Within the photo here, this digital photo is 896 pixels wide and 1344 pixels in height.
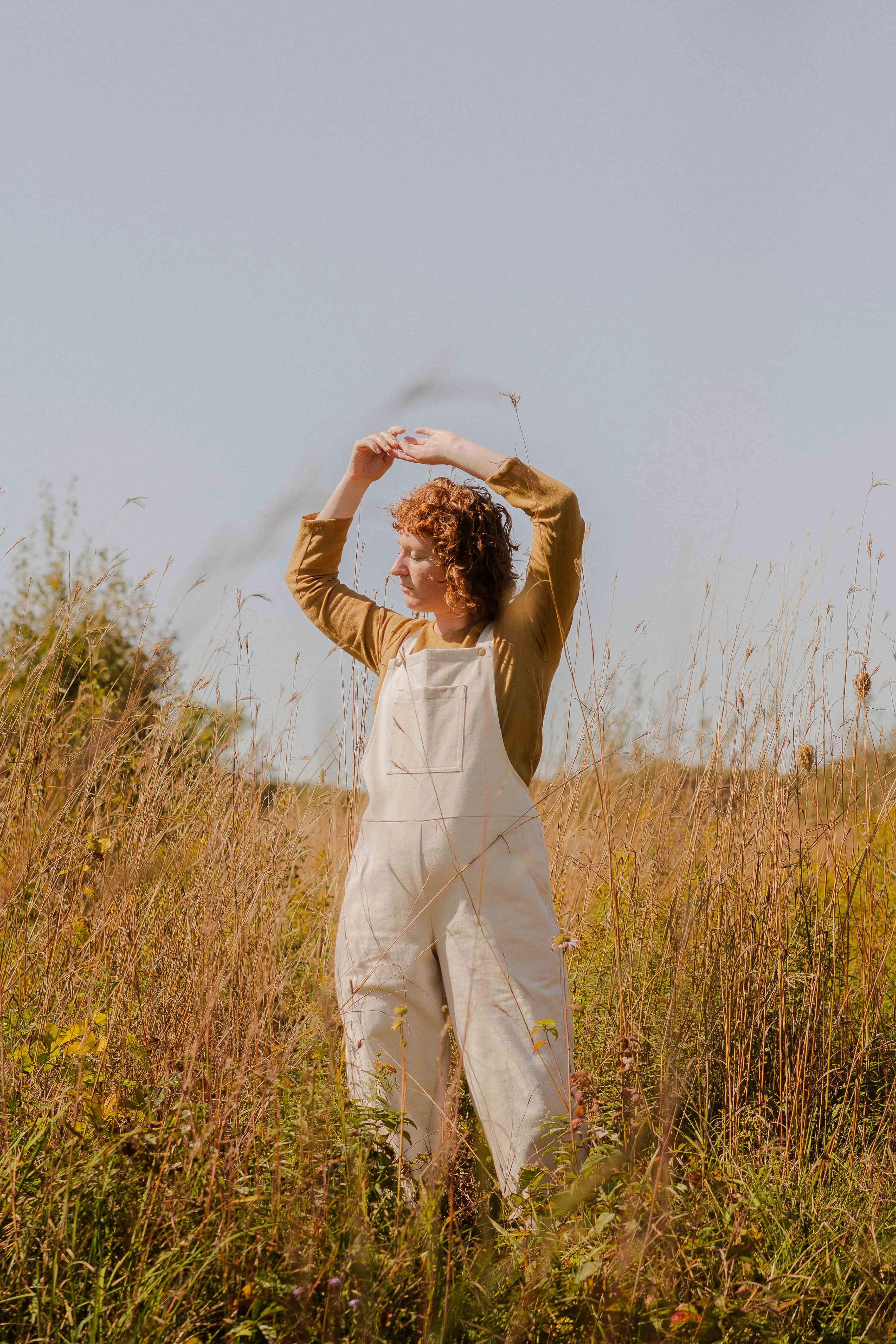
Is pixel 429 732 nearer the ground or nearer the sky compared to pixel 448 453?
nearer the ground

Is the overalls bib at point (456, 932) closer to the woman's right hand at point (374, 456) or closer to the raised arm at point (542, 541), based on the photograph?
the raised arm at point (542, 541)

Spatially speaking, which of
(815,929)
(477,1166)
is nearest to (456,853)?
(477,1166)

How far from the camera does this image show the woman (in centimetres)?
212

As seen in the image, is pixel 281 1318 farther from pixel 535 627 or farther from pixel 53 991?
pixel 535 627

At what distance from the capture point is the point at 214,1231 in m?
1.67

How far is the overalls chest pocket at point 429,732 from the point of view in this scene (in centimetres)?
221

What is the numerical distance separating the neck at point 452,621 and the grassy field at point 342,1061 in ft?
0.87

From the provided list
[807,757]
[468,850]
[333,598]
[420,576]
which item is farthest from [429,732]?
[807,757]

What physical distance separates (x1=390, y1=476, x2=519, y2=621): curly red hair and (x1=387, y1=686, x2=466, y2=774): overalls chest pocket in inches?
9.7

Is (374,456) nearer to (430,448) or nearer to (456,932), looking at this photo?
(430,448)

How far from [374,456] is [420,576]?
42cm

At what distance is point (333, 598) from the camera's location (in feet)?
8.71

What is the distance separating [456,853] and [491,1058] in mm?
426

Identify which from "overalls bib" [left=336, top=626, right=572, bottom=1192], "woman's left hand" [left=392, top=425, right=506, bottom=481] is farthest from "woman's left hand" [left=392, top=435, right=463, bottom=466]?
"overalls bib" [left=336, top=626, right=572, bottom=1192]
